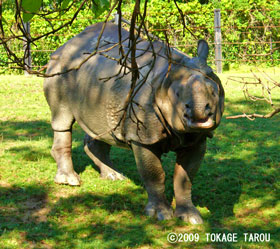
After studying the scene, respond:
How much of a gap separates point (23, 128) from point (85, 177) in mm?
2921

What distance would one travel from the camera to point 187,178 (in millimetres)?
5465

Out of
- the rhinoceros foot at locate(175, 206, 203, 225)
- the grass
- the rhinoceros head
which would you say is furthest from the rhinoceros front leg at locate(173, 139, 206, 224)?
the rhinoceros head

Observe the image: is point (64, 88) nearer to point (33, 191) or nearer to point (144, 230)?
point (33, 191)

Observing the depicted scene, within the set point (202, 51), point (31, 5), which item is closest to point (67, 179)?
point (202, 51)

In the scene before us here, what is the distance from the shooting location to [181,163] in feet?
17.9

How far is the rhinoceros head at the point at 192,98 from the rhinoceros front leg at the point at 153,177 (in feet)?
2.13

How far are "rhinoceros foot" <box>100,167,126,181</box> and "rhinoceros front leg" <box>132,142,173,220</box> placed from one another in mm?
1245

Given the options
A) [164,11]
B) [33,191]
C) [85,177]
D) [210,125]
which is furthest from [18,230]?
[164,11]

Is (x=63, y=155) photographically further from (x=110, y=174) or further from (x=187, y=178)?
(x=187, y=178)

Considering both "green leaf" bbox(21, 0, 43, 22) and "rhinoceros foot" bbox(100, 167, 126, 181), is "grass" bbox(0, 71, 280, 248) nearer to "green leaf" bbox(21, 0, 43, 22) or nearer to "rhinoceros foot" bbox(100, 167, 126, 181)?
"rhinoceros foot" bbox(100, 167, 126, 181)

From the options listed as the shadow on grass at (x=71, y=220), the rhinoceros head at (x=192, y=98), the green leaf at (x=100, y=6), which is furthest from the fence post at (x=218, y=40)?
the green leaf at (x=100, y=6)

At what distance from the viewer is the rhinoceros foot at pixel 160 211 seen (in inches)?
216

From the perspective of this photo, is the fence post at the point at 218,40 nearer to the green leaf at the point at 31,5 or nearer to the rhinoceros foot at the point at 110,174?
the rhinoceros foot at the point at 110,174

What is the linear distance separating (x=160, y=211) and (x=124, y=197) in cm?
79
